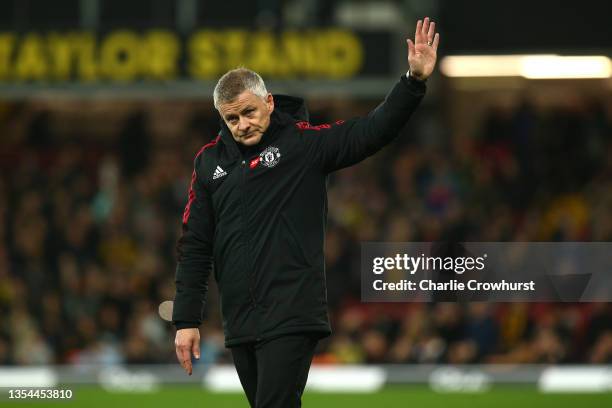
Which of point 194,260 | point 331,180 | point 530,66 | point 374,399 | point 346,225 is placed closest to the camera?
point 194,260

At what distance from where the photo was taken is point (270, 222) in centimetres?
544

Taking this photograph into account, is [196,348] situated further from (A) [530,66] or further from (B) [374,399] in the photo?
(A) [530,66]

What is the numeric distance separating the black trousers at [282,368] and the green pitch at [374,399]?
191 inches

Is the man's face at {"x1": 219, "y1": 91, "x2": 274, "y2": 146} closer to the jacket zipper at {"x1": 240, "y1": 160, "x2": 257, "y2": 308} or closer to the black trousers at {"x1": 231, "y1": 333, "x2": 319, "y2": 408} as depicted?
the jacket zipper at {"x1": 240, "y1": 160, "x2": 257, "y2": 308}

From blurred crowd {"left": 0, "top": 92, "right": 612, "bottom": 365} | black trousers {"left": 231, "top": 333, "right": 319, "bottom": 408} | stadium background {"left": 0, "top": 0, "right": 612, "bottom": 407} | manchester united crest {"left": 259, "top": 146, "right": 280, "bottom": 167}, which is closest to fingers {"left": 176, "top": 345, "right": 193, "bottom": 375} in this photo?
black trousers {"left": 231, "top": 333, "right": 319, "bottom": 408}

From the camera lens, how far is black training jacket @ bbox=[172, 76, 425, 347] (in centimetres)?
538

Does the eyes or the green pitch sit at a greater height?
the eyes

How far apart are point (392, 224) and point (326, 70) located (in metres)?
1.90

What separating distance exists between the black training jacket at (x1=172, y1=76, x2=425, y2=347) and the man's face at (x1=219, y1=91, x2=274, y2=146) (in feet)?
0.20

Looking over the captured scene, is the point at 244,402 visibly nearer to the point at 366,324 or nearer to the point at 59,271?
the point at 366,324

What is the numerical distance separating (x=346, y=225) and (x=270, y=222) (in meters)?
10.2

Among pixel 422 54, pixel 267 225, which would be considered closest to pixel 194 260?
pixel 267 225

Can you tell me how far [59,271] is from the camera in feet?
51.9

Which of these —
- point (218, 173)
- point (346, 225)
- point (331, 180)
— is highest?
point (218, 173)
